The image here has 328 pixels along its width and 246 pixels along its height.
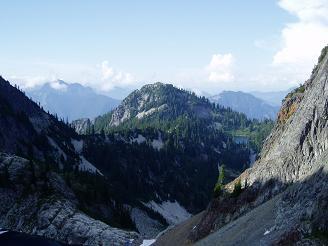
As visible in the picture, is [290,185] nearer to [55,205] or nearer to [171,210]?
[55,205]

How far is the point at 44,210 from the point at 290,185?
58.9 meters

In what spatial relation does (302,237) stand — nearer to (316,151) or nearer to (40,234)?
(316,151)

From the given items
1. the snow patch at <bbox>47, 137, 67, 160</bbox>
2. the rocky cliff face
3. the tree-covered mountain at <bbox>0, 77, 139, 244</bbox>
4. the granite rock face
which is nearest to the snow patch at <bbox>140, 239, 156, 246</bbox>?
the granite rock face

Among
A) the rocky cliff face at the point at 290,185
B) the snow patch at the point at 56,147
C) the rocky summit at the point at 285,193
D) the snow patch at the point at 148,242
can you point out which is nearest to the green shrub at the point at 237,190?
the rocky summit at the point at 285,193

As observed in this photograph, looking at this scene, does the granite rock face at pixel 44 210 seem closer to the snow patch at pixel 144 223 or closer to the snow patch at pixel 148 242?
the snow patch at pixel 148 242

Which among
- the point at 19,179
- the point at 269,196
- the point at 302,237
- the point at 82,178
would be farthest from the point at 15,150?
the point at 302,237

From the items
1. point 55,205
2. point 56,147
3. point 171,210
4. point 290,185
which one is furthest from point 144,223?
point 290,185

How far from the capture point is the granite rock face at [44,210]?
91.3 meters

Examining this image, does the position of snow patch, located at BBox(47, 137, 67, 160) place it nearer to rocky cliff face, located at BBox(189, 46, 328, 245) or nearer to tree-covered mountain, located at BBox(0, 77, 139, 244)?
tree-covered mountain, located at BBox(0, 77, 139, 244)

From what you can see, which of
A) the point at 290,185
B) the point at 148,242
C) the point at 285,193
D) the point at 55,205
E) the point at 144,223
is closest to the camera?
the point at 285,193

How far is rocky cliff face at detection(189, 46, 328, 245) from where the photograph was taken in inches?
1725

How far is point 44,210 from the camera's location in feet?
323

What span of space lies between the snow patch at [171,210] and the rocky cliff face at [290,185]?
9704cm

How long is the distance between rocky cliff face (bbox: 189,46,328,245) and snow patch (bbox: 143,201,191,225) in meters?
97.0
